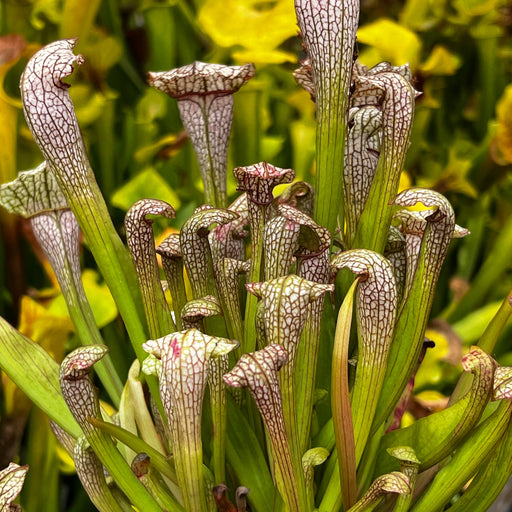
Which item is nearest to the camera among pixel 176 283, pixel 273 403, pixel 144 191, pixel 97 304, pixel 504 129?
pixel 273 403

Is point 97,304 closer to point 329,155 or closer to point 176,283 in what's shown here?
point 176,283

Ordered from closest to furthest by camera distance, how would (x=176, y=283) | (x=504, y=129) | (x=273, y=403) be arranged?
(x=273, y=403), (x=176, y=283), (x=504, y=129)

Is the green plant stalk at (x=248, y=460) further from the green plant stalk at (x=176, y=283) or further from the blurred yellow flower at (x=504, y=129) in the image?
the blurred yellow flower at (x=504, y=129)

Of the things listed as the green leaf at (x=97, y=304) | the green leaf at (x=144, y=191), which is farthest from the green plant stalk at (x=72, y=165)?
the green leaf at (x=144, y=191)

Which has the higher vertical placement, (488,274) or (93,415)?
(93,415)

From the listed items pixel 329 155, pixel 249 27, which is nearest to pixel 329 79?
pixel 329 155

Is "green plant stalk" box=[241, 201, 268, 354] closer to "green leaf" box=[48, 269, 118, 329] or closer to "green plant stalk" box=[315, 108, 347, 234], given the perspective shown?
"green plant stalk" box=[315, 108, 347, 234]

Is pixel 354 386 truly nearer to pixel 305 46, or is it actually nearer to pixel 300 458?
pixel 300 458

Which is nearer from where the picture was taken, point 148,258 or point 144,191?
point 148,258
